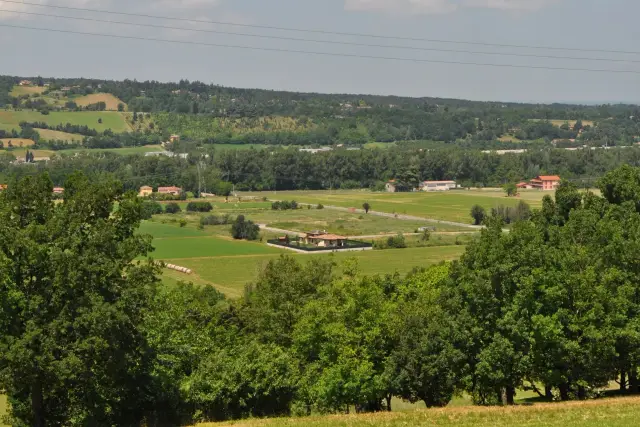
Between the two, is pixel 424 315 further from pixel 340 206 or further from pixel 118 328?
pixel 340 206

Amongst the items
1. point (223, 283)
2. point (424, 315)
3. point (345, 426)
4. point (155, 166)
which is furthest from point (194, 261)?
point (155, 166)

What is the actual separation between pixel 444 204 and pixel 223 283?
77.2m

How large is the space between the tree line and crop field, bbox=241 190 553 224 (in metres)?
87.4

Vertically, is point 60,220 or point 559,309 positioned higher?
point 60,220

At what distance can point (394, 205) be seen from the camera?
14438cm

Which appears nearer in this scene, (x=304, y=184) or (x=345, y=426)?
(x=345, y=426)

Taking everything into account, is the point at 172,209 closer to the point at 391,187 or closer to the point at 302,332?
the point at 391,187

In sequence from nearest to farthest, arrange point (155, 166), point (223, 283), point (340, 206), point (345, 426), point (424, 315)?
point (345, 426)
point (424, 315)
point (223, 283)
point (340, 206)
point (155, 166)

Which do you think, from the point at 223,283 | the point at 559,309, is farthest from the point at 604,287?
the point at 223,283

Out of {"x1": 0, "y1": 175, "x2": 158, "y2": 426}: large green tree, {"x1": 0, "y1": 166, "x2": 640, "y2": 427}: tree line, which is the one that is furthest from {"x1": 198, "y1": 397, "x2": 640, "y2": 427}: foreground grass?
{"x1": 0, "y1": 175, "x2": 158, "y2": 426}: large green tree

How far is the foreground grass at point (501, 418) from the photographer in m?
24.6

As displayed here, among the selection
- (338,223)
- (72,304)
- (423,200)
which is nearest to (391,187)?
(423,200)

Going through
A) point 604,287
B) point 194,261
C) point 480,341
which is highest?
point 604,287

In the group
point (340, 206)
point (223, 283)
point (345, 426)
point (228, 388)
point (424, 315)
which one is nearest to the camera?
point (345, 426)
